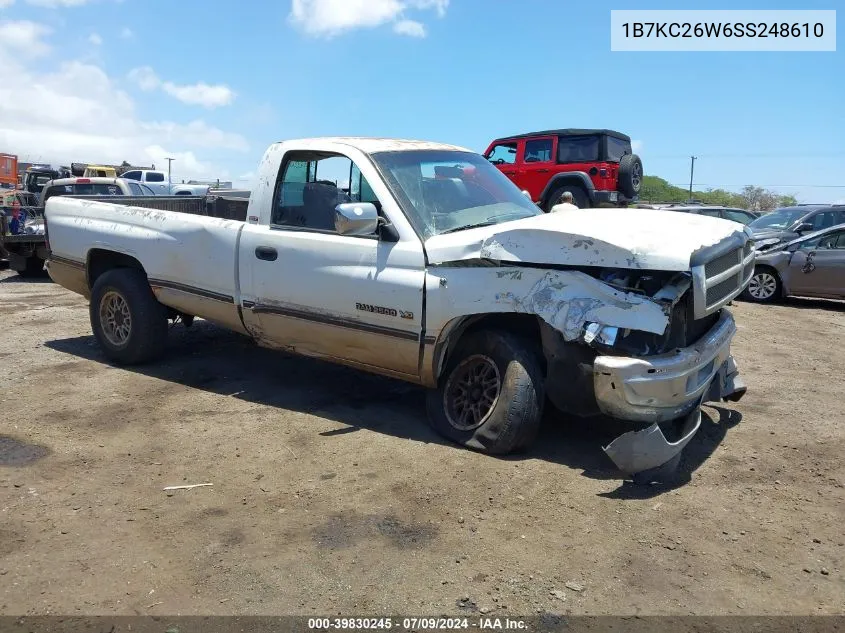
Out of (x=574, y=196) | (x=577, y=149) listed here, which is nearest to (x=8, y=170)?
(x=577, y=149)

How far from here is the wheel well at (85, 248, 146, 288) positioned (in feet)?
21.3

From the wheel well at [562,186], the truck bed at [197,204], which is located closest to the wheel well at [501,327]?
the truck bed at [197,204]

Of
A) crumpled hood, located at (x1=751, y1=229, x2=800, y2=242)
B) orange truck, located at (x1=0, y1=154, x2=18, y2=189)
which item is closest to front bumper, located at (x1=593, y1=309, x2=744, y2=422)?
crumpled hood, located at (x1=751, y1=229, x2=800, y2=242)

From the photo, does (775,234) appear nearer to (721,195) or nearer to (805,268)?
(805,268)

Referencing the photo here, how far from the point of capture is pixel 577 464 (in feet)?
14.3

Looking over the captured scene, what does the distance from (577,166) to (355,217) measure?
11442 millimetres

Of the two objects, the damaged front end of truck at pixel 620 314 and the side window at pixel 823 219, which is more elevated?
the side window at pixel 823 219

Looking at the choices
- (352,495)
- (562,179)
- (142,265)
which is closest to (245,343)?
(142,265)

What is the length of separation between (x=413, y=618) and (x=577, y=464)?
6.01 ft

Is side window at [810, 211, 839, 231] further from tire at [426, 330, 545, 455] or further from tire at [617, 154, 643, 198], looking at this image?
tire at [426, 330, 545, 455]

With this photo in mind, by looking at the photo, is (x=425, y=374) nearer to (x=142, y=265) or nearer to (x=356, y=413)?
(x=356, y=413)

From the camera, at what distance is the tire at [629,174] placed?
14398mm

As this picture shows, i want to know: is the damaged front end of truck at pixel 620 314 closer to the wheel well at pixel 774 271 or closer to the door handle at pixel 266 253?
the door handle at pixel 266 253

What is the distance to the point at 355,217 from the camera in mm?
4547
